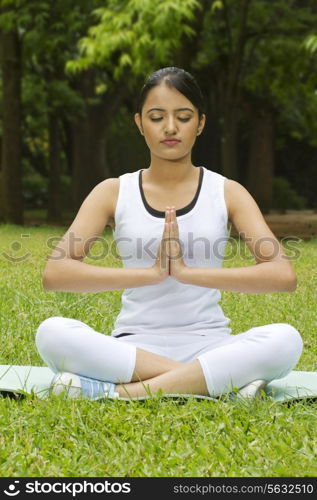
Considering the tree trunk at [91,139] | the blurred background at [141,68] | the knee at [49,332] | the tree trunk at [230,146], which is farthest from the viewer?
the tree trunk at [91,139]

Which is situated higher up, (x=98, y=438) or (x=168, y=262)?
(x=168, y=262)

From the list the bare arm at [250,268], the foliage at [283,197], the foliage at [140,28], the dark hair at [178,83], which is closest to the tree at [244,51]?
the foliage at [140,28]

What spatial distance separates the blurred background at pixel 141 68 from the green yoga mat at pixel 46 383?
9.09 meters

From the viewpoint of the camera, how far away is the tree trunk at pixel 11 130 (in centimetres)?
1964

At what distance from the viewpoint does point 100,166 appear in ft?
89.5

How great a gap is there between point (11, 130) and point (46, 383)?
51.5ft

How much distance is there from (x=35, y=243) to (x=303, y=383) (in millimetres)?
10010

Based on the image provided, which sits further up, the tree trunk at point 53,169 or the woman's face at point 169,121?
the woman's face at point 169,121

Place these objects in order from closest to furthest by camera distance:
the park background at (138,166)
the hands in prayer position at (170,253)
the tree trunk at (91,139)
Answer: the park background at (138,166)
the hands in prayer position at (170,253)
the tree trunk at (91,139)

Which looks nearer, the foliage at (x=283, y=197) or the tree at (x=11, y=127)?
the tree at (x=11, y=127)

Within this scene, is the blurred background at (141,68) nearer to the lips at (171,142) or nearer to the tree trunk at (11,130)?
the tree trunk at (11,130)

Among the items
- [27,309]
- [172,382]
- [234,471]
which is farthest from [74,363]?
[27,309]

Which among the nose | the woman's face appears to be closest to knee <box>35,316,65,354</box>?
the woman's face
